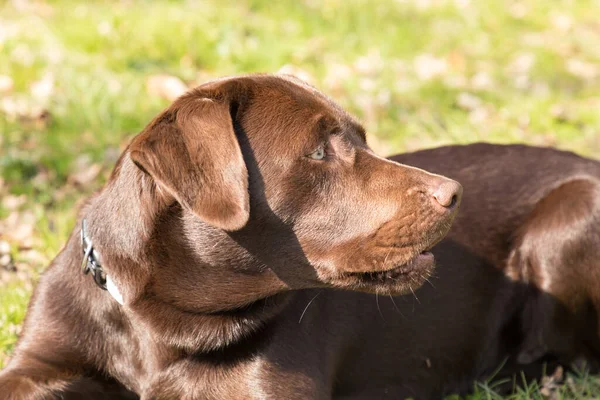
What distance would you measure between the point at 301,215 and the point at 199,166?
451 mm

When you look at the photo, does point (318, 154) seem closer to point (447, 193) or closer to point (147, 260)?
point (447, 193)

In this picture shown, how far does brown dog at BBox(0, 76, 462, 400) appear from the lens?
9.60 feet

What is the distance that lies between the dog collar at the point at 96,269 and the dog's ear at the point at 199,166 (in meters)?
0.56

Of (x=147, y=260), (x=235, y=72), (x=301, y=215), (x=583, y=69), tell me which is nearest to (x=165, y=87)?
(x=235, y=72)

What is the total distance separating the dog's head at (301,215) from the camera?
9.66 ft

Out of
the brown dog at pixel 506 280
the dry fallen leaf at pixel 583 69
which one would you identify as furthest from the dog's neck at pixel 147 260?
the dry fallen leaf at pixel 583 69

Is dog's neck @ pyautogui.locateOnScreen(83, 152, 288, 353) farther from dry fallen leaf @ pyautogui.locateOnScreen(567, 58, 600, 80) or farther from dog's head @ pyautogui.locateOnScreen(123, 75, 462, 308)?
dry fallen leaf @ pyautogui.locateOnScreen(567, 58, 600, 80)

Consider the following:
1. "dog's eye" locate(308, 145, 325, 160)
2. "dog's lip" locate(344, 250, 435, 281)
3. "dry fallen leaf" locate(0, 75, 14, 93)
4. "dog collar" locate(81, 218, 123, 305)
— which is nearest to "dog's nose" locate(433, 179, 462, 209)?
"dog's lip" locate(344, 250, 435, 281)

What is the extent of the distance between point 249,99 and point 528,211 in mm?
1669

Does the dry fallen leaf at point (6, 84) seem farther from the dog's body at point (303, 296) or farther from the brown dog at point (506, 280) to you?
the brown dog at point (506, 280)

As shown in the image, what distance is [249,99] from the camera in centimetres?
302

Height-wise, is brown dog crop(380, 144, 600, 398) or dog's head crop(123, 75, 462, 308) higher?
dog's head crop(123, 75, 462, 308)

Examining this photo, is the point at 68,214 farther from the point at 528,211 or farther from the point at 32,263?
the point at 528,211

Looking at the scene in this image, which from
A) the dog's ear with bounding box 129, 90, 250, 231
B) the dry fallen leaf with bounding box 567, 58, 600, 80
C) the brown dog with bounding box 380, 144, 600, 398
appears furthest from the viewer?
the dry fallen leaf with bounding box 567, 58, 600, 80
